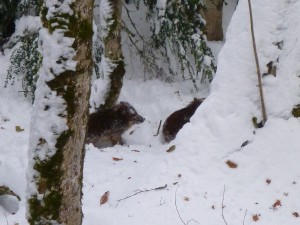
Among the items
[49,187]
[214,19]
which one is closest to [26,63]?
[214,19]

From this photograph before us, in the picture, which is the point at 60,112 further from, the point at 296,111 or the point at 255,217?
the point at 296,111

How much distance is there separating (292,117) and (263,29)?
1146 millimetres

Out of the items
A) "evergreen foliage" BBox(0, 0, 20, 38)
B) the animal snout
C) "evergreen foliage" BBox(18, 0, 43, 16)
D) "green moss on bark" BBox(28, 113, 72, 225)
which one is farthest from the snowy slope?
"evergreen foliage" BBox(0, 0, 20, 38)

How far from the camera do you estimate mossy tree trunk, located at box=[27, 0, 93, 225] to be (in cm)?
219

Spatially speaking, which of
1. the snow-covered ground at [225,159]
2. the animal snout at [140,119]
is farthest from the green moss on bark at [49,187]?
the animal snout at [140,119]

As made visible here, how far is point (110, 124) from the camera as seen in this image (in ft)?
19.2

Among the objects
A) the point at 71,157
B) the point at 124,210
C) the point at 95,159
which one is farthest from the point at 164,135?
the point at 71,157

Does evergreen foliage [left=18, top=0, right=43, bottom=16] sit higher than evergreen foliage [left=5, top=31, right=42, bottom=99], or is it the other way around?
evergreen foliage [left=18, top=0, right=43, bottom=16]

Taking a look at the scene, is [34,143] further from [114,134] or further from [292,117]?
[114,134]

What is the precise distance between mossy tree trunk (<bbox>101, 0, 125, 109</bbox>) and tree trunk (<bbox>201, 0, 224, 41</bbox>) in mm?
2425

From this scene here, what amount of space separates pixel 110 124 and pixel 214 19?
3.00 meters

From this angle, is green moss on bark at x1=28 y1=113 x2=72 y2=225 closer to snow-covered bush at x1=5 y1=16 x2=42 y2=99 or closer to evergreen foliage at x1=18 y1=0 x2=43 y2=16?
snow-covered bush at x1=5 y1=16 x2=42 y2=99

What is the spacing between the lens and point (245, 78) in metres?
4.79

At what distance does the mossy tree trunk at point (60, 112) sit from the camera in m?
2.19
